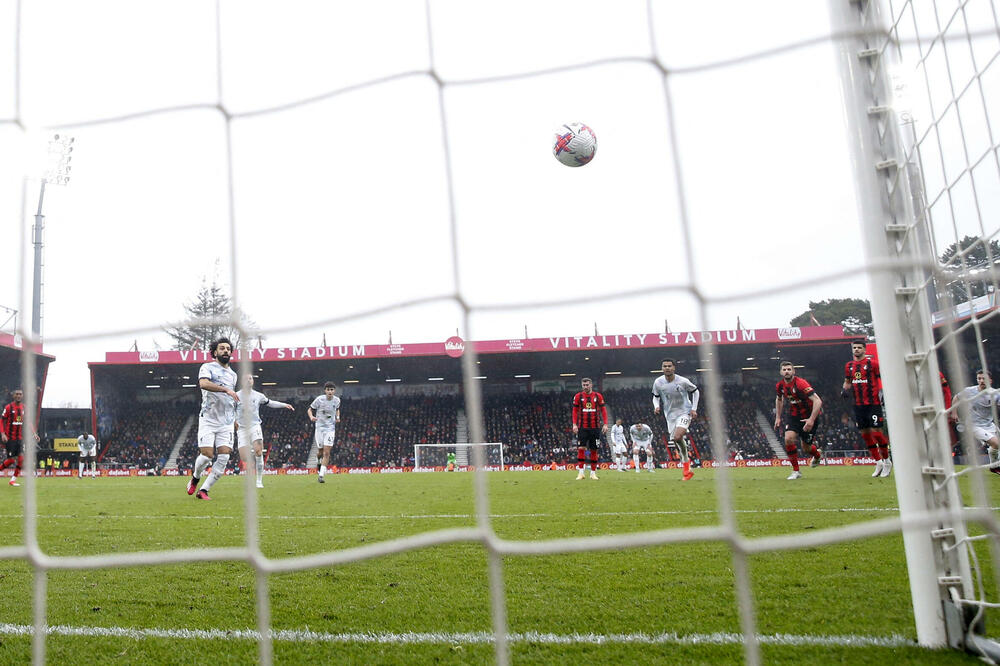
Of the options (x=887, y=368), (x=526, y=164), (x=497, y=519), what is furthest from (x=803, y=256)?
(x=497, y=519)

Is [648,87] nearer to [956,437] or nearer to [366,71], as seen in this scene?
[366,71]

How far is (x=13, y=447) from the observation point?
11.6 m

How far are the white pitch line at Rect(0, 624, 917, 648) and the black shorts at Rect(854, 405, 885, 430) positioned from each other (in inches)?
266

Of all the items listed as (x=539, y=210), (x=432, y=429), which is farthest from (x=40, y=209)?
(x=432, y=429)

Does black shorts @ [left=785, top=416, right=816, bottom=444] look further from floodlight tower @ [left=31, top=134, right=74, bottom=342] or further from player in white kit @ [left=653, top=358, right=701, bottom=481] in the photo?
floodlight tower @ [left=31, top=134, right=74, bottom=342]

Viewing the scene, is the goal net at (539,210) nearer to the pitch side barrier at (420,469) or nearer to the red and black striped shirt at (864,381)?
the red and black striped shirt at (864,381)

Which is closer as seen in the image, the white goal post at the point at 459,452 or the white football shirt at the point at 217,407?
the white football shirt at the point at 217,407

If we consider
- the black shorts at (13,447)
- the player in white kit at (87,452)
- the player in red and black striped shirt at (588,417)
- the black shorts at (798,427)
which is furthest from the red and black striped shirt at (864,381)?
the player in white kit at (87,452)

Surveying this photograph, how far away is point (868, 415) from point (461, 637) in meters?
7.36

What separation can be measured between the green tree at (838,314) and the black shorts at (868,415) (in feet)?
18.0

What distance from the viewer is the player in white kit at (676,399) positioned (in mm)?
9352

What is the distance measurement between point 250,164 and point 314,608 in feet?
5.58

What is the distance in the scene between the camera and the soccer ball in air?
3510mm

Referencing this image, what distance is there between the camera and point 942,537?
1958 mm
